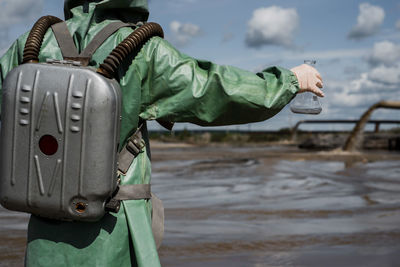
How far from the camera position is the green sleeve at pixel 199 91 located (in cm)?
238

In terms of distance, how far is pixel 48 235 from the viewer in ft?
7.65

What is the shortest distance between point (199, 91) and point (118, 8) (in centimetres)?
56

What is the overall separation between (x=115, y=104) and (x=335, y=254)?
4.05m

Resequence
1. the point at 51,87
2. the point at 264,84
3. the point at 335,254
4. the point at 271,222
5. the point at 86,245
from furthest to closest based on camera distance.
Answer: the point at 271,222, the point at 335,254, the point at 264,84, the point at 86,245, the point at 51,87

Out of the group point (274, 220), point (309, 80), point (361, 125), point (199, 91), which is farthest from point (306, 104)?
point (361, 125)

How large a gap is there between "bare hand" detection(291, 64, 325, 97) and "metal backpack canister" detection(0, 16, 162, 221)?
2.68 feet

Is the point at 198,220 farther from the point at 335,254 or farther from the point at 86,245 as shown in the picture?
the point at 86,245

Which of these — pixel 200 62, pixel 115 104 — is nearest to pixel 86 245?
pixel 115 104

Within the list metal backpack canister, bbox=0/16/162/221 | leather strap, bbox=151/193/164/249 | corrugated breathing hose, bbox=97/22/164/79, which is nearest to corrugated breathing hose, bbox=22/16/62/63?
metal backpack canister, bbox=0/16/162/221

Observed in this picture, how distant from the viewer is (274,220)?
7246mm

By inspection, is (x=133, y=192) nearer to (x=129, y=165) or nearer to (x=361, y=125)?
(x=129, y=165)

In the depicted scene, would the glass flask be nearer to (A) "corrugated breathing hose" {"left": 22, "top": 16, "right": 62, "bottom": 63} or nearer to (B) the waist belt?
(B) the waist belt

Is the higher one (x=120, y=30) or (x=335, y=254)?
(x=120, y=30)

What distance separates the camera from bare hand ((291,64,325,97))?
2.49 meters
